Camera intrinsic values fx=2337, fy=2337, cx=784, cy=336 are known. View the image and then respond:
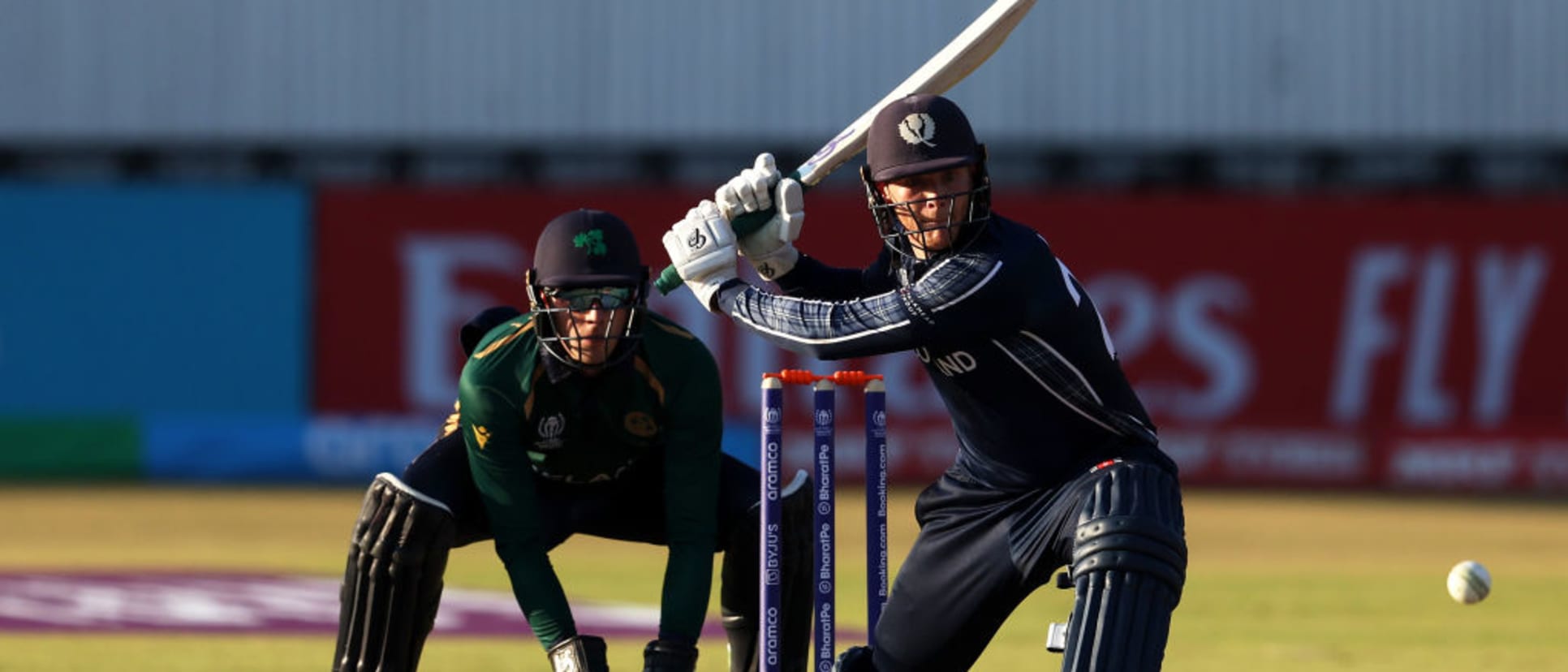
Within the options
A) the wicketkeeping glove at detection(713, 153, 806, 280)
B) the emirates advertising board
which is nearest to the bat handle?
the wicketkeeping glove at detection(713, 153, 806, 280)

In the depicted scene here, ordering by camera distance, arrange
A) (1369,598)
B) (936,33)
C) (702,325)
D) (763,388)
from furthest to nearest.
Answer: (936,33) < (702,325) < (1369,598) < (763,388)

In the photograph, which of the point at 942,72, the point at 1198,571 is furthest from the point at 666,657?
the point at 1198,571

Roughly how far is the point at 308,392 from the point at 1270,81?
30.1ft

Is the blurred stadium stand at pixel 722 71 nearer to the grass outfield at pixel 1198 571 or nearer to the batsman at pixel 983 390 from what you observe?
the grass outfield at pixel 1198 571

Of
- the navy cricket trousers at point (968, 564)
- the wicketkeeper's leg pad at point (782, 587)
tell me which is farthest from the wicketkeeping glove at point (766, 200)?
the wicketkeeper's leg pad at point (782, 587)

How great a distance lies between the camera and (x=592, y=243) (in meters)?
6.73

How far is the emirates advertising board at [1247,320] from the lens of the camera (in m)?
19.9

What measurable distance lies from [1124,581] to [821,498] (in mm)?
995

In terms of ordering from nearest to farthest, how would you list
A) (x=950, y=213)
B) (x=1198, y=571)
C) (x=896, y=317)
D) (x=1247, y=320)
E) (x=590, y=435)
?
(x=896, y=317), (x=950, y=213), (x=590, y=435), (x=1198, y=571), (x=1247, y=320)

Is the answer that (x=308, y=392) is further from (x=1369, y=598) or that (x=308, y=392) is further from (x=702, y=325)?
(x=1369, y=598)

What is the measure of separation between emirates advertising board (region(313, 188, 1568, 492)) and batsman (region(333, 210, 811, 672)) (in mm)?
12471

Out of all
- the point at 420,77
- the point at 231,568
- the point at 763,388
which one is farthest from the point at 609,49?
the point at 763,388

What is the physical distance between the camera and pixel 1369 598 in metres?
12.1

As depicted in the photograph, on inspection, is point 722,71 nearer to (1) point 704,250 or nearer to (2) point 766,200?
(2) point 766,200
